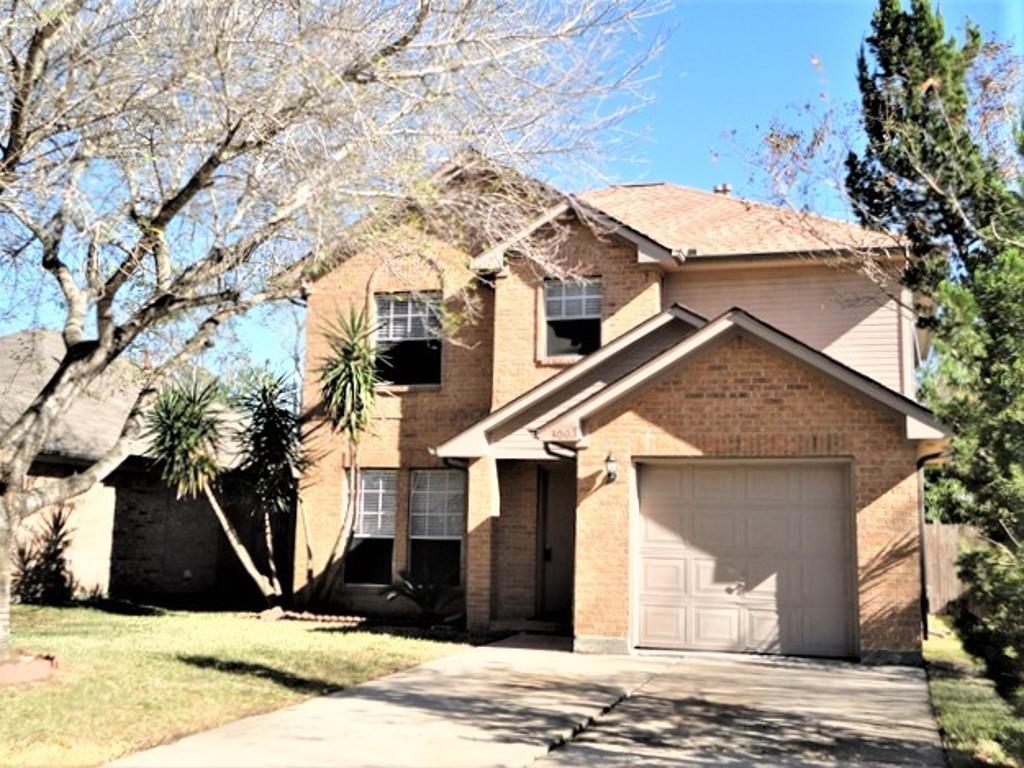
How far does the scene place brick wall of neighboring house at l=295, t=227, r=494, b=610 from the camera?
18250mm

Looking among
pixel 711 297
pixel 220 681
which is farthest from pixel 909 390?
pixel 220 681

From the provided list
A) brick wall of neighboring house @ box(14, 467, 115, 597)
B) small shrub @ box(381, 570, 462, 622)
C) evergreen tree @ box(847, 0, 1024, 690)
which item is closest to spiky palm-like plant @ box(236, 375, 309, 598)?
small shrub @ box(381, 570, 462, 622)

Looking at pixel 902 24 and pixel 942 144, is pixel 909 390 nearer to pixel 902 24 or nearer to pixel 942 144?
pixel 942 144

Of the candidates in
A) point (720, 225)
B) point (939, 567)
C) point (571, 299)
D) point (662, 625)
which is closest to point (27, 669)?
point (662, 625)

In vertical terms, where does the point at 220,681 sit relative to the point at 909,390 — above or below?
below

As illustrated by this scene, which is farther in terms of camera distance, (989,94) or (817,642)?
(989,94)

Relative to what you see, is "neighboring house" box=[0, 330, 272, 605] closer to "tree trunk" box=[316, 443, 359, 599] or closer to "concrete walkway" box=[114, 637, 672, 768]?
"tree trunk" box=[316, 443, 359, 599]

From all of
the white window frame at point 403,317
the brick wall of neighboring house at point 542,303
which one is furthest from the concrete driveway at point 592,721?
the white window frame at point 403,317

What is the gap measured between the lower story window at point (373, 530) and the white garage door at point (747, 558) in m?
5.93

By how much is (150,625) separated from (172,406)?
13.5 ft

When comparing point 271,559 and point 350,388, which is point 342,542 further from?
point 350,388

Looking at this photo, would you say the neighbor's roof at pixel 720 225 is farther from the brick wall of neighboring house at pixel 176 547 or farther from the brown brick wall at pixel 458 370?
the brick wall of neighboring house at pixel 176 547

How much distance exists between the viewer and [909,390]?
16812mm

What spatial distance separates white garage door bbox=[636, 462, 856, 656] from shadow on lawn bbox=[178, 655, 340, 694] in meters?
4.99
